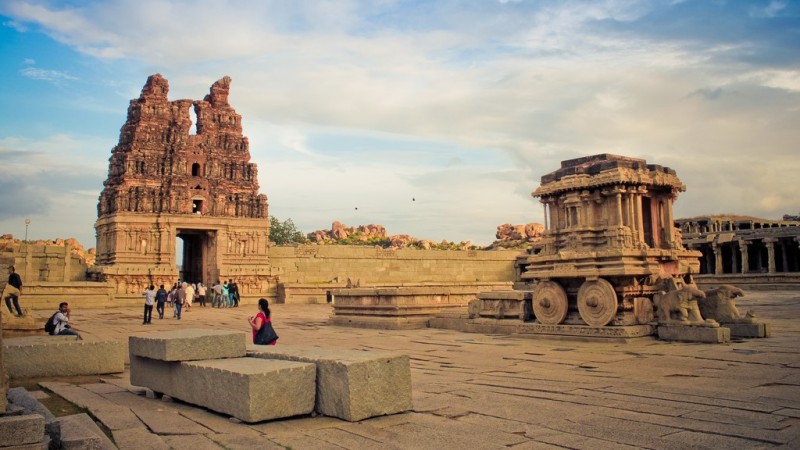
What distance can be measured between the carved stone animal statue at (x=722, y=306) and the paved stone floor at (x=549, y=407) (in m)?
1.51

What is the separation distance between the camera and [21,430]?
148 inches

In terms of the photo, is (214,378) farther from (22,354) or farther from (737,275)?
(737,275)

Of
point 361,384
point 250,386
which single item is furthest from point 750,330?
point 250,386

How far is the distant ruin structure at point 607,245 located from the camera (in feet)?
41.0

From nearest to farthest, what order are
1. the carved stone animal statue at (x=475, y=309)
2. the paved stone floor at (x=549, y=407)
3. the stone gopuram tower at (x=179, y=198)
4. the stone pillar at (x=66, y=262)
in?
the paved stone floor at (x=549, y=407), the carved stone animal statue at (x=475, y=309), the stone pillar at (x=66, y=262), the stone gopuram tower at (x=179, y=198)

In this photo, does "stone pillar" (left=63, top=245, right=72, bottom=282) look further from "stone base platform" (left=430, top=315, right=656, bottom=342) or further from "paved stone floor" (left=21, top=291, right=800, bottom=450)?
"paved stone floor" (left=21, top=291, right=800, bottom=450)

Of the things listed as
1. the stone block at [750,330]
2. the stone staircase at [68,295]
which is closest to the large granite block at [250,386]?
the stone block at [750,330]

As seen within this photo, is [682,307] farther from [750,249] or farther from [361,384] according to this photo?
[750,249]

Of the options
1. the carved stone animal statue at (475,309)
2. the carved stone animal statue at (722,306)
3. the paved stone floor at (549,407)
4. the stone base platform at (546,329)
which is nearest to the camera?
the paved stone floor at (549,407)

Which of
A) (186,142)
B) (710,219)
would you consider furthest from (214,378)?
(710,219)

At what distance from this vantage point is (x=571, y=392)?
22.3ft

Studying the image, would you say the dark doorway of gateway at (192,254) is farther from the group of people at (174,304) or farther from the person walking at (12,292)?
the person walking at (12,292)

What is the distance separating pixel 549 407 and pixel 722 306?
810 cm

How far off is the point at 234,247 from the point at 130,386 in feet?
95.2
